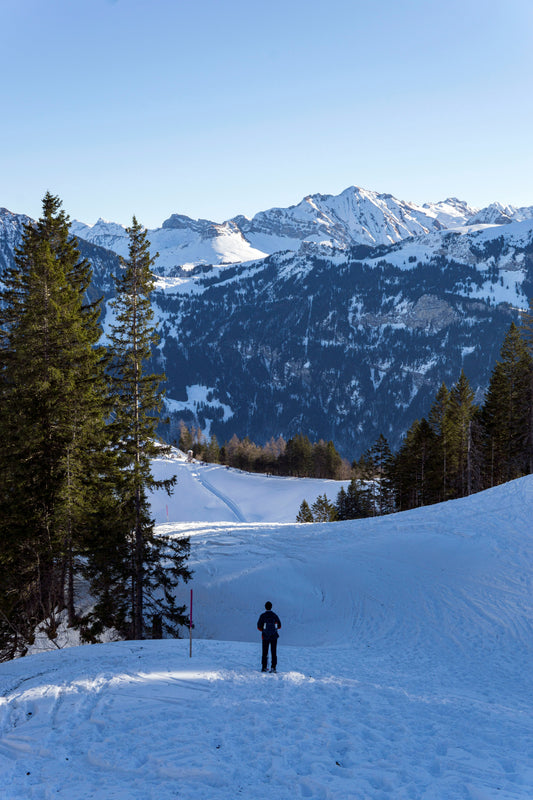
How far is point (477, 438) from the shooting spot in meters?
44.5

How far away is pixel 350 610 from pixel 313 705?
43.7 feet

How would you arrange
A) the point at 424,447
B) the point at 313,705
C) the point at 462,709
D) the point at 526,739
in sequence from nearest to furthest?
1. the point at 526,739
2. the point at 313,705
3. the point at 462,709
4. the point at 424,447

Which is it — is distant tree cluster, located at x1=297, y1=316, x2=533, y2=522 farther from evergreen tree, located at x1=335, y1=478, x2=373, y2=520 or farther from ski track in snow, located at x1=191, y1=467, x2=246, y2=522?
ski track in snow, located at x1=191, y1=467, x2=246, y2=522

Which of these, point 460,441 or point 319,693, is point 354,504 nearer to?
point 460,441

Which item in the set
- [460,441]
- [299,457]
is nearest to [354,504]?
[460,441]

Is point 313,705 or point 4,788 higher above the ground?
point 4,788

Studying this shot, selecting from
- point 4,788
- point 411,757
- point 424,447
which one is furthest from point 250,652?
point 424,447

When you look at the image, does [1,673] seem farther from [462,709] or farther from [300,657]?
[462,709]

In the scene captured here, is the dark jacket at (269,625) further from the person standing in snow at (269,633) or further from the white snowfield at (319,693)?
the white snowfield at (319,693)

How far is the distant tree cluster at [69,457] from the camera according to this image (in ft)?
57.6

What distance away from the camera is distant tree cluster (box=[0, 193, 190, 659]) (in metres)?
17.5

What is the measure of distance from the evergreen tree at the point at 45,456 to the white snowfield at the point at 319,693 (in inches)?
168

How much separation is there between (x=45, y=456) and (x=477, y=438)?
38.9m

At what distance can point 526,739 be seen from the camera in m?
8.88
